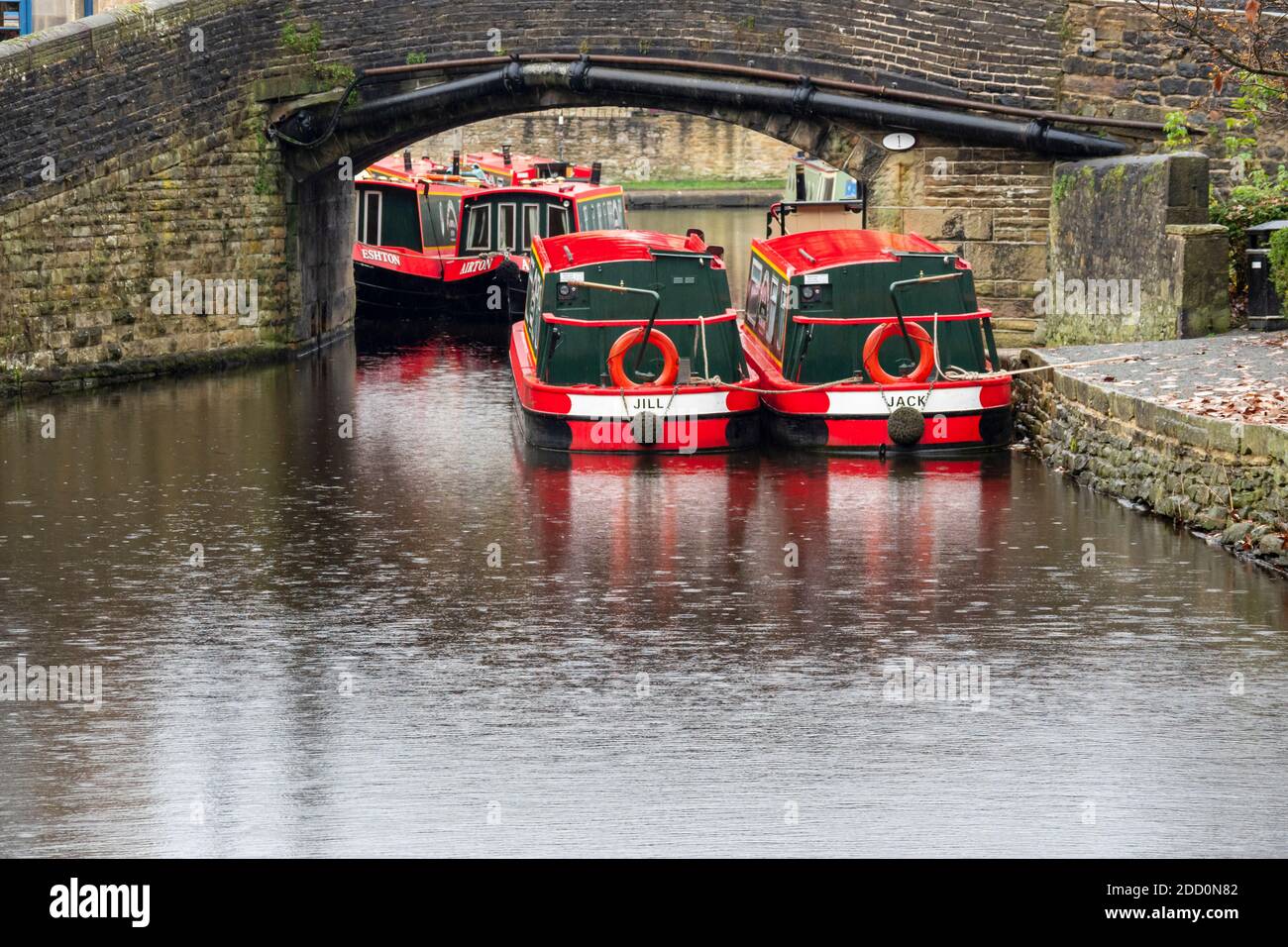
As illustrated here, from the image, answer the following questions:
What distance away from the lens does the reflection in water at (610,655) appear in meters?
8.48

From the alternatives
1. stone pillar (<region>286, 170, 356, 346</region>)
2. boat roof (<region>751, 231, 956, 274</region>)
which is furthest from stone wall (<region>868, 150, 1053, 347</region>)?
stone pillar (<region>286, 170, 356, 346</region>)

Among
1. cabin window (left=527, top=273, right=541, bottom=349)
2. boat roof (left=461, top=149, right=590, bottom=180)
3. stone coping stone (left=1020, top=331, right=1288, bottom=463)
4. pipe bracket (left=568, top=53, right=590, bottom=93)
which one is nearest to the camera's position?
stone coping stone (left=1020, top=331, right=1288, bottom=463)

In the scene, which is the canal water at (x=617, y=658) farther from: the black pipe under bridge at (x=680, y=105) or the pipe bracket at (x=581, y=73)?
the pipe bracket at (x=581, y=73)

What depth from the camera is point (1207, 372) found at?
16.0 metres

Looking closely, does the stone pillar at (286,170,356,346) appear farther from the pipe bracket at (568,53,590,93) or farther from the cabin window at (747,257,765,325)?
the cabin window at (747,257,765,325)

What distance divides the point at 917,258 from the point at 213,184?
30.6 feet

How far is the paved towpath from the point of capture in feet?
46.3
